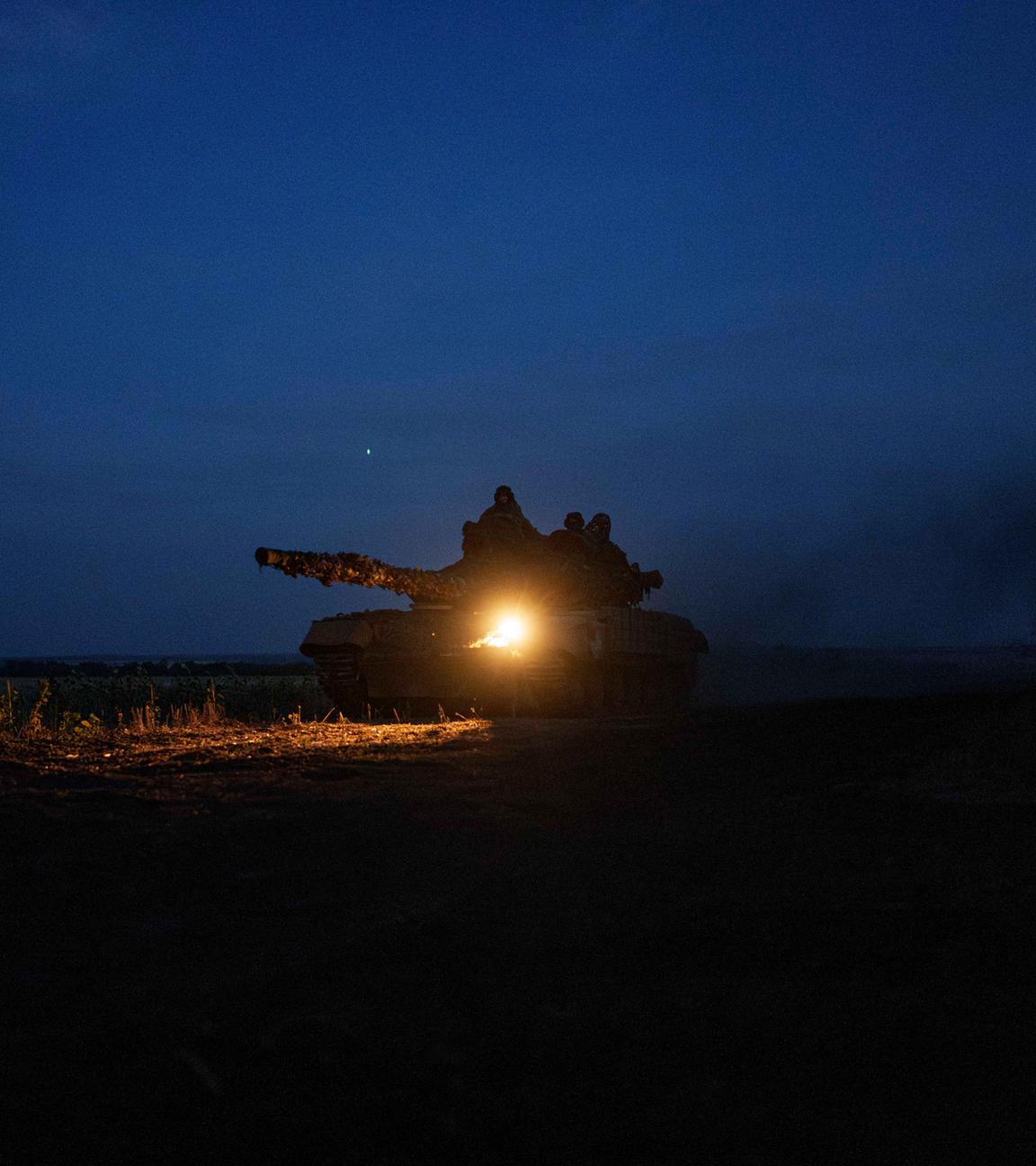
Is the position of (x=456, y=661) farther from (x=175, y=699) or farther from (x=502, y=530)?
(x=175, y=699)

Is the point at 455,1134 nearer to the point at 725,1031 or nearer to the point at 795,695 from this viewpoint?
the point at 725,1031

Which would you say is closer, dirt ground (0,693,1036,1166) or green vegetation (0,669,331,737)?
dirt ground (0,693,1036,1166)

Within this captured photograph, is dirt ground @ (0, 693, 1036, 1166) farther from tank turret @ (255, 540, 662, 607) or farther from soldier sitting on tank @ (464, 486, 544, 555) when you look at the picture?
soldier sitting on tank @ (464, 486, 544, 555)

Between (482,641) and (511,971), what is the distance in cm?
1249

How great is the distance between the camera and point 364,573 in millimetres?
14789

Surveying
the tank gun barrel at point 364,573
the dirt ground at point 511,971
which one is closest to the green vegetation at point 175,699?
the tank gun barrel at point 364,573

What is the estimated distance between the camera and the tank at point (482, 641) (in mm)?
16172

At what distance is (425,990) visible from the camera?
12.3ft

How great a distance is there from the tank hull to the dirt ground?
8346 millimetres

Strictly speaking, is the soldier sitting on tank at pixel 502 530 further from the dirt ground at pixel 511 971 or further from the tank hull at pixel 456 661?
the dirt ground at pixel 511 971

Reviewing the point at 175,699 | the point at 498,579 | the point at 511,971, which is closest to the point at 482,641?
the point at 498,579

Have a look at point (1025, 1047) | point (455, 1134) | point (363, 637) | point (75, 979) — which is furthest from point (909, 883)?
point (363, 637)

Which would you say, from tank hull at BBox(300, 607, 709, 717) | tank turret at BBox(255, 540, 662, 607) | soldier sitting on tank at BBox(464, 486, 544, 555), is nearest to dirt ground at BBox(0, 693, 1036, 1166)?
tank turret at BBox(255, 540, 662, 607)

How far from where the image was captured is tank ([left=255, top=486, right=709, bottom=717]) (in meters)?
16.2
